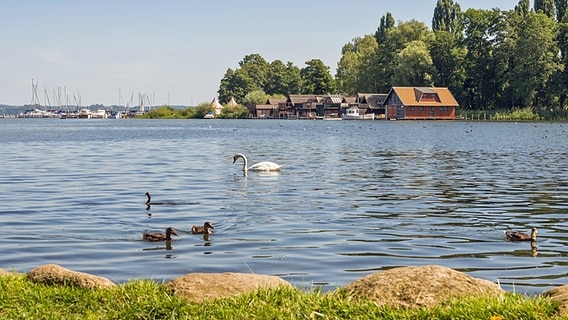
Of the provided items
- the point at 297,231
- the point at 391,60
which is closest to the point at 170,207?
the point at 297,231

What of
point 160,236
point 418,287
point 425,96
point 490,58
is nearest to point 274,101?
point 425,96

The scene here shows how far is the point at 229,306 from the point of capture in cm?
748

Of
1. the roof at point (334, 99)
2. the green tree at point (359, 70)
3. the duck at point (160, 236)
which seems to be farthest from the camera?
the roof at point (334, 99)

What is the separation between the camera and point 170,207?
21.5m

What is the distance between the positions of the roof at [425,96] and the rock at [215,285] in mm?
125957

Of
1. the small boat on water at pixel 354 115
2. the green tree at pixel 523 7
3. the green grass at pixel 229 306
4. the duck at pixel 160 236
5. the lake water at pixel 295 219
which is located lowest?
the small boat on water at pixel 354 115

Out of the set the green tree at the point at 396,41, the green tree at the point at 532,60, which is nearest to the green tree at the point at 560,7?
the green tree at the point at 532,60

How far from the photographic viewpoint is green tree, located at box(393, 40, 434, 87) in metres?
135

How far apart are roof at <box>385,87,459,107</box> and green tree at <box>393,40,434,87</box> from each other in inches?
153

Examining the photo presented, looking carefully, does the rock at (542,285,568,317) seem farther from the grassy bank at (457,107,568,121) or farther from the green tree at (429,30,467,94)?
the green tree at (429,30,467,94)

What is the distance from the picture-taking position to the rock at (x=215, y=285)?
26.4 ft

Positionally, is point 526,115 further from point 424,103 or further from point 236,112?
point 236,112

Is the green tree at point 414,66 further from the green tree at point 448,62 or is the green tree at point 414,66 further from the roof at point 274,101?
the roof at point 274,101

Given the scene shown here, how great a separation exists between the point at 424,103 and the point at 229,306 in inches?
5063
